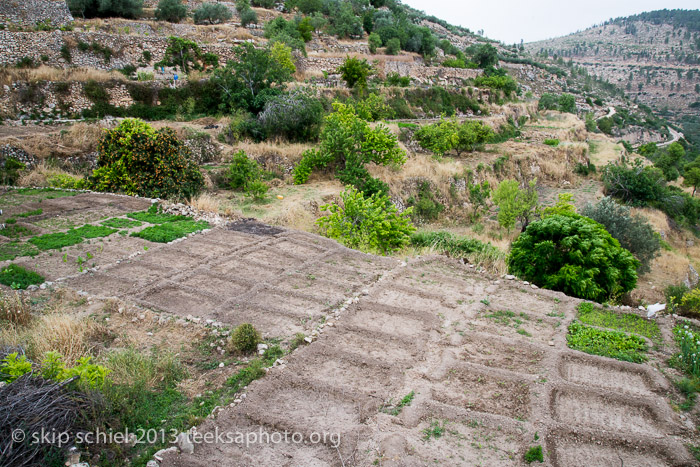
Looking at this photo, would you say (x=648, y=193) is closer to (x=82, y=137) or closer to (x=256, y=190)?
(x=256, y=190)

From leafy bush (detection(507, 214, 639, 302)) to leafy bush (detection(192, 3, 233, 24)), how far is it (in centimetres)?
3350

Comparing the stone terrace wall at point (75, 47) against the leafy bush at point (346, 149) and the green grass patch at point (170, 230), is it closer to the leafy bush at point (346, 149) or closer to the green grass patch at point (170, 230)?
the leafy bush at point (346, 149)

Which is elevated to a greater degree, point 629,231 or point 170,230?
point 170,230

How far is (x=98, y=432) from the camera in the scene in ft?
13.5

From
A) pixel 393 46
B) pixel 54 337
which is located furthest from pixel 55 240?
pixel 393 46

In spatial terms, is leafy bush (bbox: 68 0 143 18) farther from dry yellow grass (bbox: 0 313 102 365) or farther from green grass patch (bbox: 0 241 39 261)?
dry yellow grass (bbox: 0 313 102 365)

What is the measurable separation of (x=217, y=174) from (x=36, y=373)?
11847 millimetres

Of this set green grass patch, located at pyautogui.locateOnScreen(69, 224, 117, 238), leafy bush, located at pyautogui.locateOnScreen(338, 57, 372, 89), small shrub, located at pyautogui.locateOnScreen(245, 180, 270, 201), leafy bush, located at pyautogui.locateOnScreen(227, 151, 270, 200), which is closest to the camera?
green grass patch, located at pyautogui.locateOnScreen(69, 224, 117, 238)

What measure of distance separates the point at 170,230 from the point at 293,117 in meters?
10.4

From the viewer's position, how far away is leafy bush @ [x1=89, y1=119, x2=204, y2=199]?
12.3m

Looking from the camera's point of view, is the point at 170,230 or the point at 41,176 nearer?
the point at 170,230

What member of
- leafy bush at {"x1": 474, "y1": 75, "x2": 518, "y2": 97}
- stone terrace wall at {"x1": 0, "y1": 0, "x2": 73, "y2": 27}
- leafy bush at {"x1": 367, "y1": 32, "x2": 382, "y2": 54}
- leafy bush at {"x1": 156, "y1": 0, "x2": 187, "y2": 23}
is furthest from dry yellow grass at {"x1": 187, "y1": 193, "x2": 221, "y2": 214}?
leafy bush at {"x1": 474, "y1": 75, "x2": 518, "y2": 97}

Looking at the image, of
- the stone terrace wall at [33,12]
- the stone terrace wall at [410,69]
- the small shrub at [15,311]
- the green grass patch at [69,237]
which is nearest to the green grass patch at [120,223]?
the green grass patch at [69,237]

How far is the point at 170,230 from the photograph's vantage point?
32.4ft
